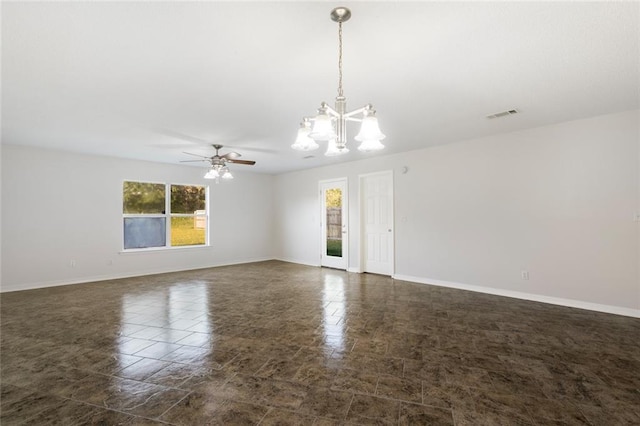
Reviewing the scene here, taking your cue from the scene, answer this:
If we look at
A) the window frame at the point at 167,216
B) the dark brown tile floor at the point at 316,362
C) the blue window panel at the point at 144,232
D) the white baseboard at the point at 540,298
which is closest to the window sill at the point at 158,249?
the window frame at the point at 167,216

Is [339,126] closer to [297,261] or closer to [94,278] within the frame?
[94,278]

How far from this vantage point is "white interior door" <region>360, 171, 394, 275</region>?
5.99 meters

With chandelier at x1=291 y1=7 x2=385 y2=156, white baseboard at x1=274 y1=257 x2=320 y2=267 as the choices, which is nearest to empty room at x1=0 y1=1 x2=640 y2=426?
chandelier at x1=291 y1=7 x2=385 y2=156

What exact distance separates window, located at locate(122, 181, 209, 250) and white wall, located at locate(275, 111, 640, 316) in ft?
15.0

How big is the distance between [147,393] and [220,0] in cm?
263

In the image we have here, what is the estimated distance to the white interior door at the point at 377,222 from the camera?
599 centimetres

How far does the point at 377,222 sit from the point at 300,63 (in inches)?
170

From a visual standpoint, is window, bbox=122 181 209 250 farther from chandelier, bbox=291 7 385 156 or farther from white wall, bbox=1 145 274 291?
chandelier, bbox=291 7 385 156

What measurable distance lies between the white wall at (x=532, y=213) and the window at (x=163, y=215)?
4.57 meters

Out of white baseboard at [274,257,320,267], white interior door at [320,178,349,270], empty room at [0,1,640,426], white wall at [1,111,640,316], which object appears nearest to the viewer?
empty room at [0,1,640,426]

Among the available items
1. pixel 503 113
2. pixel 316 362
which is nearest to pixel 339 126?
pixel 316 362

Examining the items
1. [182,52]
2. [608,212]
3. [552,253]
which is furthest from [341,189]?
[182,52]

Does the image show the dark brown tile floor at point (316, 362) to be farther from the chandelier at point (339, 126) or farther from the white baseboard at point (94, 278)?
the chandelier at point (339, 126)

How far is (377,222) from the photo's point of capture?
246 inches
